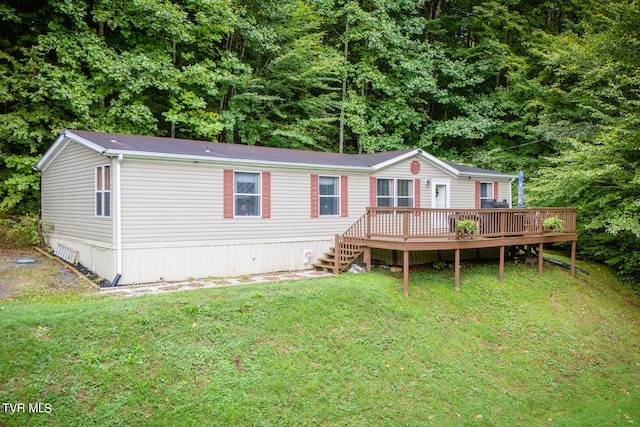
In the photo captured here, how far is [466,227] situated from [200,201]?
22.5 feet

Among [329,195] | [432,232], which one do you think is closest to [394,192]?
[329,195]

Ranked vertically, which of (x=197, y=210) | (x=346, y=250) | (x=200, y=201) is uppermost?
(x=200, y=201)

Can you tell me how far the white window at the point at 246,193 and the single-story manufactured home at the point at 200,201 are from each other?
0.09 feet

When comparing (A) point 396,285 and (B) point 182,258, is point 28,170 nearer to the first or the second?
(B) point 182,258

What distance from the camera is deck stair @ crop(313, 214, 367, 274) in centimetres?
1141

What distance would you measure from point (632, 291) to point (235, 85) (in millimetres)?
16690

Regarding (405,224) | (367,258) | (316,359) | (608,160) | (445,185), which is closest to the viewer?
(316,359)

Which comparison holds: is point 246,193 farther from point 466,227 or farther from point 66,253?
point 466,227

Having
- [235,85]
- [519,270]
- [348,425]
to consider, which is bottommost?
[348,425]

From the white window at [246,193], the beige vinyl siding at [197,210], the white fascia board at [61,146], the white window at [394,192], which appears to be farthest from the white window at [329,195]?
the white fascia board at [61,146]

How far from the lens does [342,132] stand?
21.1 metres

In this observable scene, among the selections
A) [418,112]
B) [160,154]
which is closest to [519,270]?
[160,154]

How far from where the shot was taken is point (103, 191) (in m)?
10.1

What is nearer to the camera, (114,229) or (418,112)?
(114,229)
